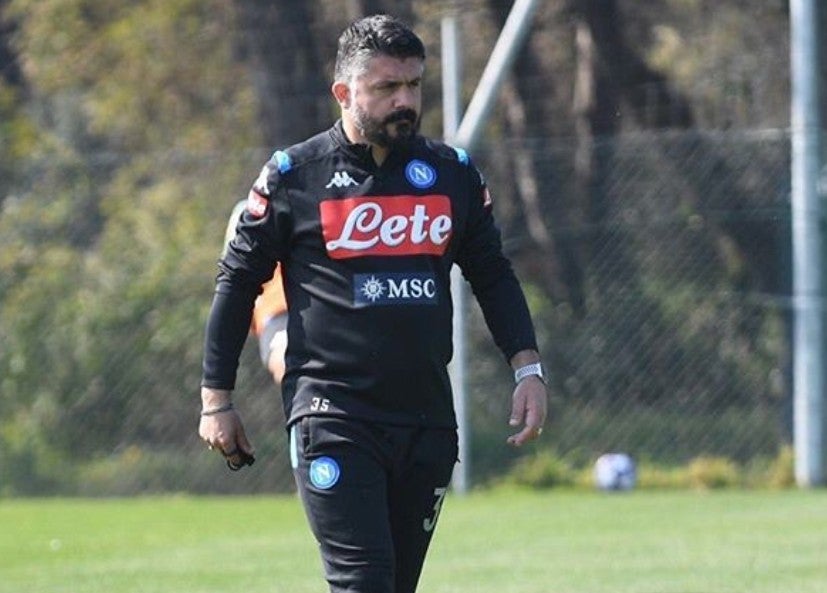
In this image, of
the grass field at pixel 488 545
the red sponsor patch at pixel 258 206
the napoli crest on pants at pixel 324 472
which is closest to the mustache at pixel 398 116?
the red sponsor patch at pixel 258 206

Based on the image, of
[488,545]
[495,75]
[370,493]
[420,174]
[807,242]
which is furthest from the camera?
[495,75]

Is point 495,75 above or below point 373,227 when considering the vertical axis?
below

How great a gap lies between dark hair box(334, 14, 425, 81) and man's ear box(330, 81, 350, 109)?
22mm

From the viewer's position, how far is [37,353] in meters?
15.0

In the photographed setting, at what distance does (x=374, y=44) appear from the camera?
17.1 ft

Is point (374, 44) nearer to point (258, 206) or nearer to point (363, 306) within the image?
point (258, 206)

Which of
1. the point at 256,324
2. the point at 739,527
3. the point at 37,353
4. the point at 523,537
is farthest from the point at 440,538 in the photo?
the point at 37,353

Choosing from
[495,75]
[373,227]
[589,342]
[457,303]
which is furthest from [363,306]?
[589,342]

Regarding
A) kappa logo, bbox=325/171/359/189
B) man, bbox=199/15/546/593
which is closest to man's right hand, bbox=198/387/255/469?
man, bbox=199/15/546/593

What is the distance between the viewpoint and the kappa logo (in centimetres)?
530

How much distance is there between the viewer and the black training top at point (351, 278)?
5.26m

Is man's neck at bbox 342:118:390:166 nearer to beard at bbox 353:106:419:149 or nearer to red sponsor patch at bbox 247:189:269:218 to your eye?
beard at bbox 353:106:419:149

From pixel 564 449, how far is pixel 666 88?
471 cm

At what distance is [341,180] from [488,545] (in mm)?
5390
